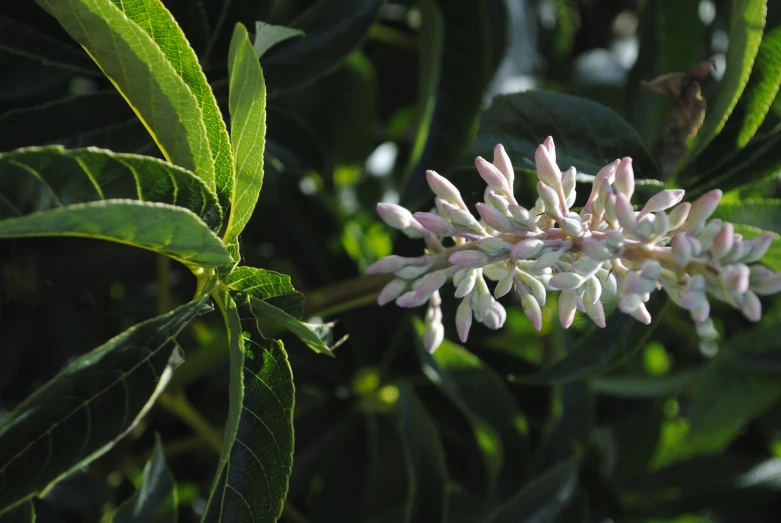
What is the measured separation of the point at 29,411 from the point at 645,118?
1.61 m

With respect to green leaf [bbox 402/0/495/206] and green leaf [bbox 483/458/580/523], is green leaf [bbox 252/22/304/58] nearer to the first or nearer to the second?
green leaf [bbox 402/0/495/206]

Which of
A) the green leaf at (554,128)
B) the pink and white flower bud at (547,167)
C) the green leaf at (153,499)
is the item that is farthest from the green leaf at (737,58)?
A: the green leaf at (153,499)

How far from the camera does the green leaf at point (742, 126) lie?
1272 millimetres

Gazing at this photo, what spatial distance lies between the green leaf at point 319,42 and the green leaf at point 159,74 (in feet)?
1.43

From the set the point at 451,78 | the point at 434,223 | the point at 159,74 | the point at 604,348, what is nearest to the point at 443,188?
the point at 434,223

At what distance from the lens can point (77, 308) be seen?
6.07ft

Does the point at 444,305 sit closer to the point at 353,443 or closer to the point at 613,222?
the point at 613,222

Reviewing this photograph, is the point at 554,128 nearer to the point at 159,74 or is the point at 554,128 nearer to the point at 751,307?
the point at 751,307

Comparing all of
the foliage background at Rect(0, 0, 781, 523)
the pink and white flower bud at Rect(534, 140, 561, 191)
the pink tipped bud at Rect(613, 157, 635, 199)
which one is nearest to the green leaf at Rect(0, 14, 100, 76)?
the foliage background at Rect(0, 0, 781, 523)

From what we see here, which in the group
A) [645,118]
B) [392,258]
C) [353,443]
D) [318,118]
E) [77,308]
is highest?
[392,258]

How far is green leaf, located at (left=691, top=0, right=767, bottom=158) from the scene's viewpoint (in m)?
1.20

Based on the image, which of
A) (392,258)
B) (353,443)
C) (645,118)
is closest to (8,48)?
(392,258)

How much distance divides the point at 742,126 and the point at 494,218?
2.00 feet

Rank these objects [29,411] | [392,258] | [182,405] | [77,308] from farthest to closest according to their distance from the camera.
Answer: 1. [77,308]
2. [182,405]
3. [392,258]
4. [29,411]
